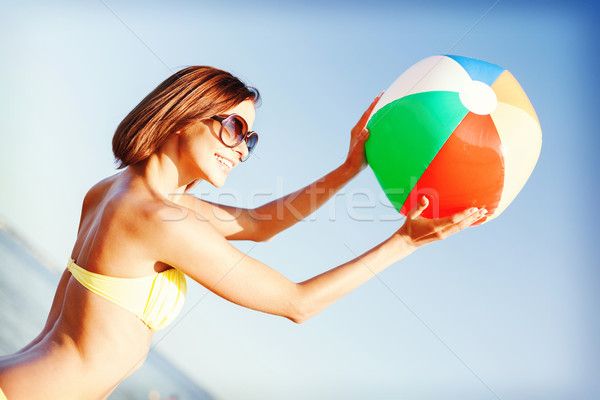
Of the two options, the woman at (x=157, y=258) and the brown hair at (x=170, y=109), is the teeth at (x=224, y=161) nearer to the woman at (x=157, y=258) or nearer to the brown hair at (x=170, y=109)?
the woman at (x=157, y=258)

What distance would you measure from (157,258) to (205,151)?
41 cm

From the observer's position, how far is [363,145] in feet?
7.39

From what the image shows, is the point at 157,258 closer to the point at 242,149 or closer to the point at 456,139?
the point at 242,149

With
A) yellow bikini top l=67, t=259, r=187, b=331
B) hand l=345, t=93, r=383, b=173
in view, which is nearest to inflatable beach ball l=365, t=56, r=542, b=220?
hand l=345, t=93, r=383, b=173

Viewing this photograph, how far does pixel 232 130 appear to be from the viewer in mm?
1947

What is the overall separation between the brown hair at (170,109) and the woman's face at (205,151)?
3cm

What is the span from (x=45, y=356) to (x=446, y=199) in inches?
56.0

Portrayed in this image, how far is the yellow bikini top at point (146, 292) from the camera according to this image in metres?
1.73

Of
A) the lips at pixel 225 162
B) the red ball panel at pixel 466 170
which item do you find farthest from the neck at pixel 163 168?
the red ball panel at pixel 466 170

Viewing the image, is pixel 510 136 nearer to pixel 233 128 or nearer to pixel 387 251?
pixel 387 251

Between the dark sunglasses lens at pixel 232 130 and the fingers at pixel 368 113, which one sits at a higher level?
the fingers at pixel 368 113

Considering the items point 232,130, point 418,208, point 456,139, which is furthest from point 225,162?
point 456,139

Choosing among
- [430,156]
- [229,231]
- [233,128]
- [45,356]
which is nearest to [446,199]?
[430,156]

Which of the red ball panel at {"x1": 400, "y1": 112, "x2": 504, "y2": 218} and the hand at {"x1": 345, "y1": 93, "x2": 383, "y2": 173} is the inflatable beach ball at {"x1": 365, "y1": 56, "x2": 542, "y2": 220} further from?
the hand at {"x1": 345, "y1": 93, "x2": 383, "y2": 173}
